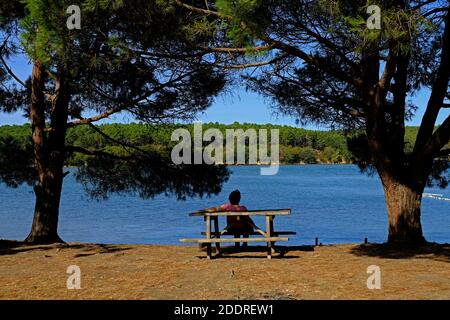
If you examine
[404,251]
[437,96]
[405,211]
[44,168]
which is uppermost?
[437,96]

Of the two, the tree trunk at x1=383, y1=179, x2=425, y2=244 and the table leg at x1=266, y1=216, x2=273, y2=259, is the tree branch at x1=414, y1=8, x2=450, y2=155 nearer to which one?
the tree trunk at x1=383, y1=179, x2=425, y2=244

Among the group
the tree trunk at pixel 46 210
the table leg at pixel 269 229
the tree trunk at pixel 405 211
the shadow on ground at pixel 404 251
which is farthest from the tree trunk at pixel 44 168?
the tree trunk at pixel 405 211

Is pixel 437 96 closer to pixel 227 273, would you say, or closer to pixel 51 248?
pixel 227 273

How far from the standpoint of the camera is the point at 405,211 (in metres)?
8.09

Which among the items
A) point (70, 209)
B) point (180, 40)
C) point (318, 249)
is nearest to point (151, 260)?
point (318, 249)

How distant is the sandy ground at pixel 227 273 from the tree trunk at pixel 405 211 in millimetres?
379

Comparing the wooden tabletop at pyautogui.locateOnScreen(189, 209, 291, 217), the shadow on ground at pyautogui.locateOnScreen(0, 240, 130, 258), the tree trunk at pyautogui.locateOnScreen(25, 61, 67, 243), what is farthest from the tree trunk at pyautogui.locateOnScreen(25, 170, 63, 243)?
the wooden tabletop at pyautogui.locateOnScreen(189, 209, 291, 217)

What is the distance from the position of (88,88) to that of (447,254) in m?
6.16

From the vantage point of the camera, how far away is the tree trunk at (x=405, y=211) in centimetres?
808


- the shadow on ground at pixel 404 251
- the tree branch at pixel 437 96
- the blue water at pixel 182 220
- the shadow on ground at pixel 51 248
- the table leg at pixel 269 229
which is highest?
the tree branch at pixel 437 96

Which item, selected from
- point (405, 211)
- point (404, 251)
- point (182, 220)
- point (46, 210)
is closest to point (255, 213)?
point (404, 251)

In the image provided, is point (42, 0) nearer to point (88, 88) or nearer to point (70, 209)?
point (88, 88)

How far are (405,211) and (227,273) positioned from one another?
3243 millimetres

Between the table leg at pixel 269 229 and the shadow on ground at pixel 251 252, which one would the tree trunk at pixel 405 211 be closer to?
the shadow on ground at pixel 251 252
